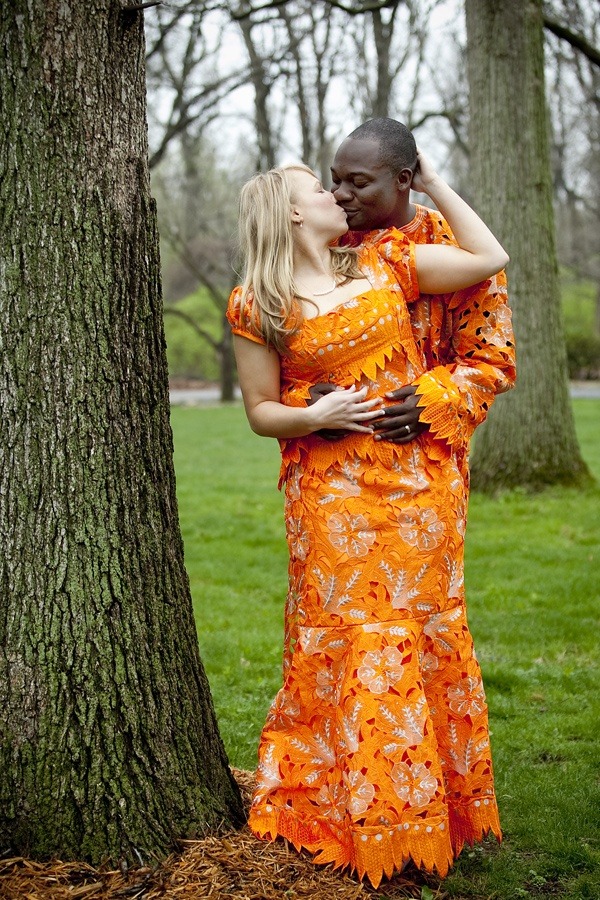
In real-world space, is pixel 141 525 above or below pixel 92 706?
above

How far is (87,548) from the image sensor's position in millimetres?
2801

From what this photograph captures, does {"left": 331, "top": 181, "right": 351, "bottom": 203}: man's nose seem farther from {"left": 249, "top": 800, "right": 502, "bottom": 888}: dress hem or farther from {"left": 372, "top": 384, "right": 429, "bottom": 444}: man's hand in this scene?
{"left": 249, "top": 800, "right": 502, "bottom": 888}: dress hem

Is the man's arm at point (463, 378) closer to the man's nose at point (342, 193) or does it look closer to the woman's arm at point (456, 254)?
the woman's arm at point (456, 254)

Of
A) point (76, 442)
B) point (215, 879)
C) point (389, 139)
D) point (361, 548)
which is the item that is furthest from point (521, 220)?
point (215, 879)

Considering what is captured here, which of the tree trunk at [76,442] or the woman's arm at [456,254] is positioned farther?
the woman's arm at [456,254]

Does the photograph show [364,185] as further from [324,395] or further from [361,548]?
[361,548]

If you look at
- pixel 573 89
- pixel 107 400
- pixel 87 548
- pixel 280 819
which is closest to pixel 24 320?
pixel 107 400

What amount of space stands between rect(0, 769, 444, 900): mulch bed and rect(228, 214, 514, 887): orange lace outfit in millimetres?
62

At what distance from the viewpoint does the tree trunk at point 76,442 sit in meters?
2.71

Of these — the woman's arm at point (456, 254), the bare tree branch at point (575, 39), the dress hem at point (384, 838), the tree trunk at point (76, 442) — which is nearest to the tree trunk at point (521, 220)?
the bare tree branch at point (575, 39)

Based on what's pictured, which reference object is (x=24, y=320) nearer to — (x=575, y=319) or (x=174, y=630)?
(x=174, y=630)

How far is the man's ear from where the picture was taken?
302cm

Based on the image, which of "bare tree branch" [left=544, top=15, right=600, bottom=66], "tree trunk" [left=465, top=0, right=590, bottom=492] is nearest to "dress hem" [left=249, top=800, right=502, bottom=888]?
"tree trunk" [left=465, top=0, right=590, bottom=492]

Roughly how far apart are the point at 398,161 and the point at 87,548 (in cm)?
144
